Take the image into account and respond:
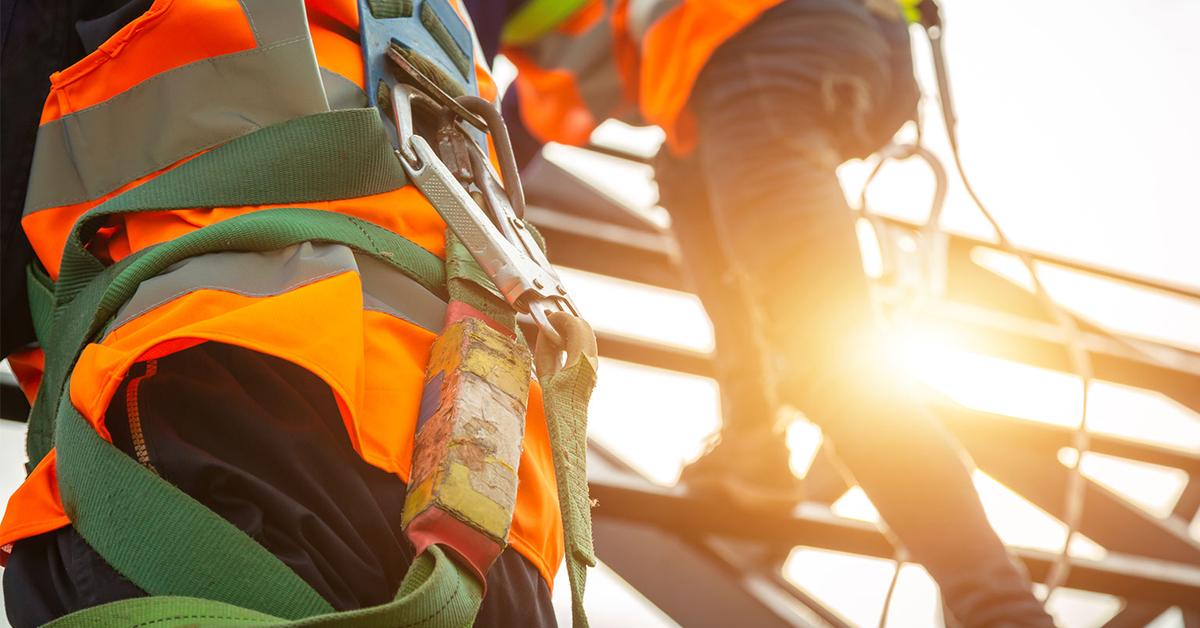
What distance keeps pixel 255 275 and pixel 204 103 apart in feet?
0.53

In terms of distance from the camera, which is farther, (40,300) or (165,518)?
(40,300)

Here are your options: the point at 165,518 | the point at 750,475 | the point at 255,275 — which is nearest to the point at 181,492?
the point at 165,518

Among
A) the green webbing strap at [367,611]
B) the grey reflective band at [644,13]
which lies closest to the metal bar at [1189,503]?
the grey reflective band at [644,13]

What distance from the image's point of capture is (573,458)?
73cm

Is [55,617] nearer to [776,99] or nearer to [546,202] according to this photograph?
[776,99]

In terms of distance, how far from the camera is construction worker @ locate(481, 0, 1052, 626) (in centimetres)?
136

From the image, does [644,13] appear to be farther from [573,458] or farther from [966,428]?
[966,428]

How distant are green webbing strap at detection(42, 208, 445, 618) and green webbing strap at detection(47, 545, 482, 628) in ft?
0.08

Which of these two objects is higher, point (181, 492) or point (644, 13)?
point (644, 13)

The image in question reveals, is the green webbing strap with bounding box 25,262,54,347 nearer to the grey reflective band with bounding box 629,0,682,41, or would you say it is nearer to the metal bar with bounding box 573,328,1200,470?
the grey reflective band with bounding box 629,0,682,41

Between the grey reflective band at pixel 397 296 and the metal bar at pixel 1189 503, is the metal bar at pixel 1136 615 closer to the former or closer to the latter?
the metal bar at pixel 1189 503

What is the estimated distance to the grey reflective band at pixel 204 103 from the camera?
0.77 m

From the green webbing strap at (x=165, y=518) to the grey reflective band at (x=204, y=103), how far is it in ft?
0.34

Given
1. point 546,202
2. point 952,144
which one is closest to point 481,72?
point 952,144
